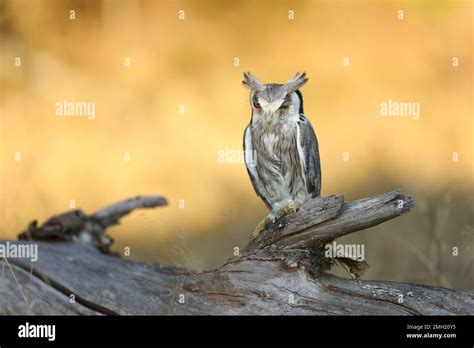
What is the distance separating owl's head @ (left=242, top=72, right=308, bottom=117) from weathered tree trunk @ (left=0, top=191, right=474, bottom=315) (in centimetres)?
83

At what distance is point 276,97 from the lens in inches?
222

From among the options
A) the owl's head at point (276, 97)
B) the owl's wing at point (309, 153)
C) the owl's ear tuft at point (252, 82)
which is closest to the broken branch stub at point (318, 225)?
the owl's wing at point (309, 153)

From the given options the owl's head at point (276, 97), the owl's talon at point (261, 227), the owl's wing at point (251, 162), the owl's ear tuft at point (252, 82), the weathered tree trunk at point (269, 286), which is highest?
the owl's ear tuft at point (252, 82)

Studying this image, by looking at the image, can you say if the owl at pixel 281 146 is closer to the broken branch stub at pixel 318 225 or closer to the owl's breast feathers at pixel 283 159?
the owl's breast feathers at pixel 283 159

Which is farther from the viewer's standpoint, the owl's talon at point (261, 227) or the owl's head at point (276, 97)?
the owl's head at point (276, 97)

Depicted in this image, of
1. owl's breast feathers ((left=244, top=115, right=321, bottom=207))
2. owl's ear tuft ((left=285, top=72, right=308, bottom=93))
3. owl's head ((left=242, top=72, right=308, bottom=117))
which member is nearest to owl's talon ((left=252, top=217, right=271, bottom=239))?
owl's breast feathers ((left=244, top=115, right=321, bottom=207))

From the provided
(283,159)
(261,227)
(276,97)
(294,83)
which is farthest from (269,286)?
(294,83)

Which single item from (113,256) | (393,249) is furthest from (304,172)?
(393,249)

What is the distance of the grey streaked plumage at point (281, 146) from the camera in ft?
18.7

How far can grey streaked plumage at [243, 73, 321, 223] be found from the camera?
224 inches

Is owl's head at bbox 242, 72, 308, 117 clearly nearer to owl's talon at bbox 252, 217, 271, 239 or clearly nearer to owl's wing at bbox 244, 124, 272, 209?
owl's wing at bbox 244, 124, 272, 209

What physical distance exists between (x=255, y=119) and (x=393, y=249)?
301cm
